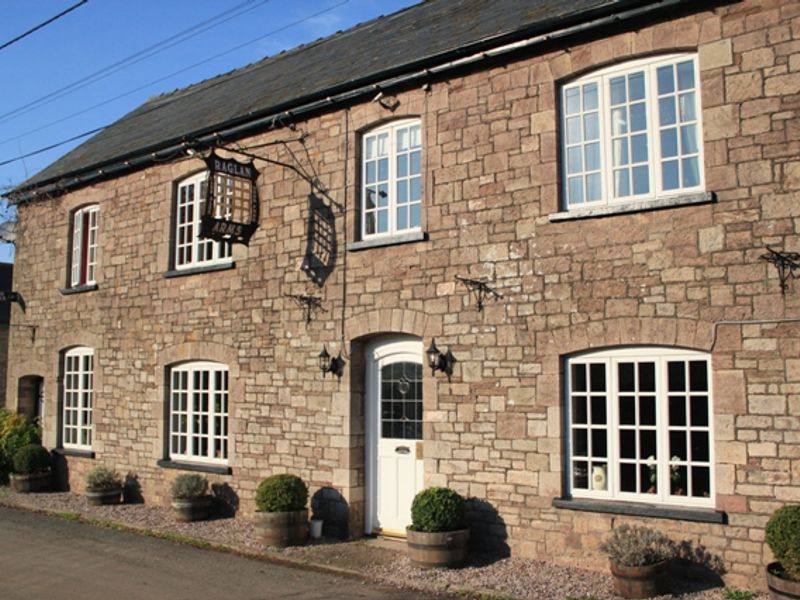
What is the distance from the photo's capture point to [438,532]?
855 cm

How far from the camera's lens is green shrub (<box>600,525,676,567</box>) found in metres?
7.35

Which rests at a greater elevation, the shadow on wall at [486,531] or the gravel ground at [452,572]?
the shadow on wall at [486,531]

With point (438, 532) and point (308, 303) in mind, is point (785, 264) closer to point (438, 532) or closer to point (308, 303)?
point (438, 532)

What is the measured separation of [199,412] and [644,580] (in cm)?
776

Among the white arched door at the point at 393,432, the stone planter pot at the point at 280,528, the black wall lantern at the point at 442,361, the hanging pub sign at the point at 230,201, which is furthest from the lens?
the hanging pub sign at the point at 230,201

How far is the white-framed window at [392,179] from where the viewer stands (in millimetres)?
10281

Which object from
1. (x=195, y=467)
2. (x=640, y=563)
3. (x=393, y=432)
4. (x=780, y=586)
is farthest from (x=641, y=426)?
(x=195, y=467)

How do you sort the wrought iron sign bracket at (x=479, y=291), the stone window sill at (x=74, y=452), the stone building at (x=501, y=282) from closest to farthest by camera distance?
the stone building at (x=501, y=282), the wrought iron sign bracket at (x=479, y=291), the stone window sill at (x=74, y=452)

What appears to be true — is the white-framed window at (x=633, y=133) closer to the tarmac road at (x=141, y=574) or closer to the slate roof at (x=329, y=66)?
the slate roof at (x=329, y=66)

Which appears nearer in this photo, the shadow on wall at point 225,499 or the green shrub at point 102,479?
the shadow on wall at point 225,499

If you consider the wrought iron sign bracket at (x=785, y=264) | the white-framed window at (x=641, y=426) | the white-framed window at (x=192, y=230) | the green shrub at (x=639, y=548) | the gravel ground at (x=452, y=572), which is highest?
the white-framed window at (x=192, y=230)

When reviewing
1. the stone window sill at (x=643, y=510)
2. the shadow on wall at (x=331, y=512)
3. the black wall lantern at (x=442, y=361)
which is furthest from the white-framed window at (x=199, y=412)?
the stone window sill at (x=643, y=510)

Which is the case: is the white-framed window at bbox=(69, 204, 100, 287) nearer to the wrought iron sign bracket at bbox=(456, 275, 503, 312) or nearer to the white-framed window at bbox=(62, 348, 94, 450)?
the white-framed window at bbox=(62, 348, 94, 450)

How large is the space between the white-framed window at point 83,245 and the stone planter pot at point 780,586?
497 inches
